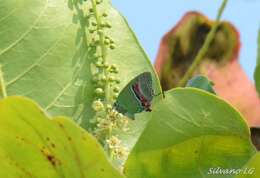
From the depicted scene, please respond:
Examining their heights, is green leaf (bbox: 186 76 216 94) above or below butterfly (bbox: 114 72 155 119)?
below

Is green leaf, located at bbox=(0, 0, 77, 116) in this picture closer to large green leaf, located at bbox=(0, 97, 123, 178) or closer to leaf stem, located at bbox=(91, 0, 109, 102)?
leaf stem, located at bbox=(91, 0, 109, 102)

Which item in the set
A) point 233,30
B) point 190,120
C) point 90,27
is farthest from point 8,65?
point 233,30

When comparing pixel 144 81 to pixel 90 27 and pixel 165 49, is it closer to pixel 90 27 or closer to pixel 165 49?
pixel 90 27

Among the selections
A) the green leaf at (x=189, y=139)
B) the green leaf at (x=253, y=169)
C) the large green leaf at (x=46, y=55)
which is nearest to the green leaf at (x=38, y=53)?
the large green leaf at (x=46, y=55)

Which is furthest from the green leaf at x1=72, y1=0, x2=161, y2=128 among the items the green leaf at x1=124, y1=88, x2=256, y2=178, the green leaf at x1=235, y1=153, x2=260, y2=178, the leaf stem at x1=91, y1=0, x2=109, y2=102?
the green leaf at x1=235, y1=153, x2=260, y2=178

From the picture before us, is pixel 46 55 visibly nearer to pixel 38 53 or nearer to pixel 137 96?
pixel 38 53

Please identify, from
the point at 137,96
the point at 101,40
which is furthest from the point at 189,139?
the point at 101,40

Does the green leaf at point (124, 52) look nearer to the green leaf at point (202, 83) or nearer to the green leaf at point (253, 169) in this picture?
the green leaf at point (202, 83)
